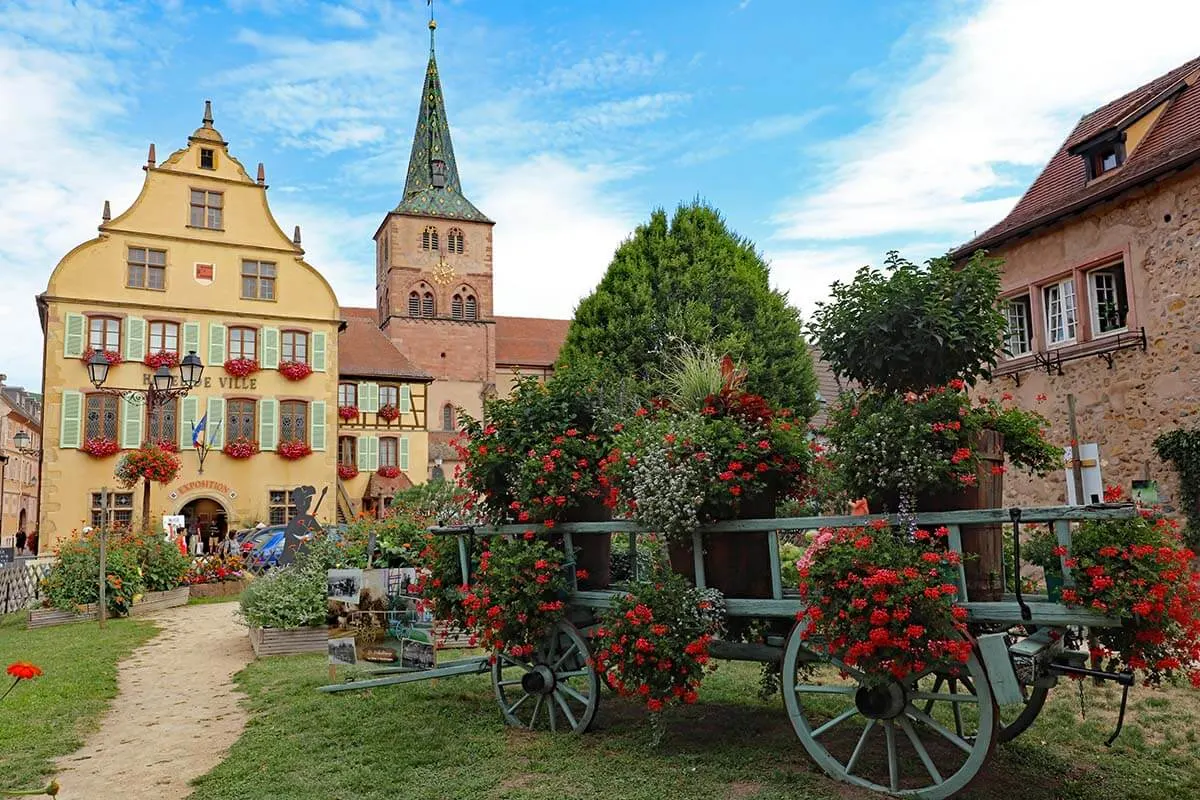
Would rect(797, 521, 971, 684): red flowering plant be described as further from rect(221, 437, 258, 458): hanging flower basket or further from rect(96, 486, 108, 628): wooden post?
rect(221, 437, 258, 458): hanging flower basket

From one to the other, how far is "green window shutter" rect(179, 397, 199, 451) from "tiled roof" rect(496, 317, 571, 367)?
22.8 m

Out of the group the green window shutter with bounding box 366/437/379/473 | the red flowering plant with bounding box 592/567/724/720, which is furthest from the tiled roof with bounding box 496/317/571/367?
the red flowering plant with bounding box 592/567/724/720

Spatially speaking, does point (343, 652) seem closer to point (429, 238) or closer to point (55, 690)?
point (55, 690)

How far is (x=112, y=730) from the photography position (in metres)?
7.30

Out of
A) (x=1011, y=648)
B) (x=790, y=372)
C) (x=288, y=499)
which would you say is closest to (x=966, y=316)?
(x=1011, y=648)

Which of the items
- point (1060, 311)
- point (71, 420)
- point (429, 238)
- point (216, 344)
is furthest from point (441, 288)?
point (1060, 311)

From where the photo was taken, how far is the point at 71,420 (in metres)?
26.8

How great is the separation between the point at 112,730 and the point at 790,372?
699 inches

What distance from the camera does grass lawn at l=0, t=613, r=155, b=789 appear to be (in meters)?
6.37

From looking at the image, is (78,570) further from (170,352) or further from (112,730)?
(170,352)

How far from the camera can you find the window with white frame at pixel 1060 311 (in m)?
14.2

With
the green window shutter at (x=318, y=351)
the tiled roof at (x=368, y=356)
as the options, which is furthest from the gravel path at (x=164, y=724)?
the tiled roof at (x=368, y=356)

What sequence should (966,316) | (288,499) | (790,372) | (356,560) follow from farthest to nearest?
(288,499) → (790,372) → (356,560) → (966,316)

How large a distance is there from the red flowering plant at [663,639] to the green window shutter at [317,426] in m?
26.3
